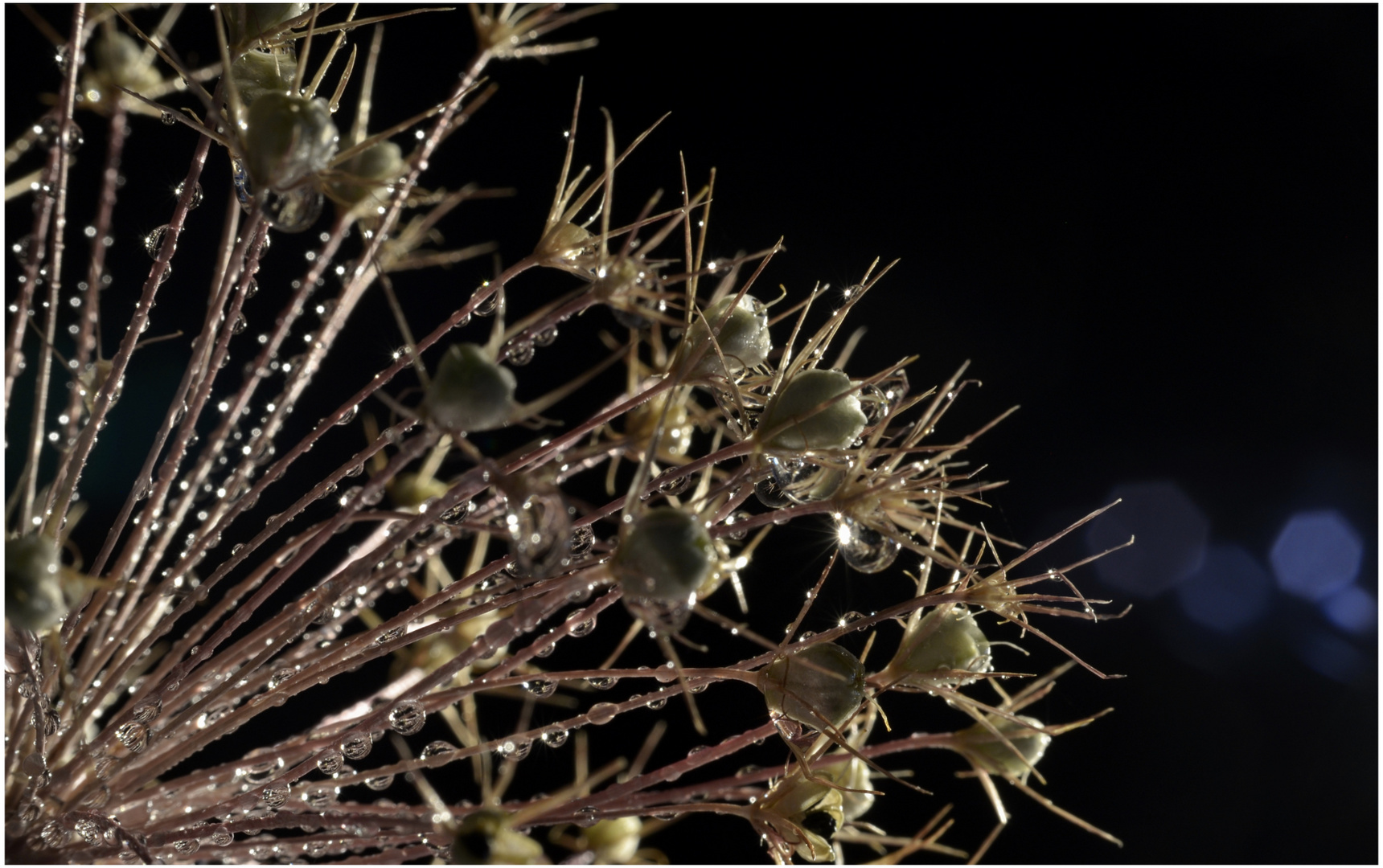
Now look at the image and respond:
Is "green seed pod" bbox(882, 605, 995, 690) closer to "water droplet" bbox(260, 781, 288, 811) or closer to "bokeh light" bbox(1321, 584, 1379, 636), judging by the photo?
"water droplet" bbox(260, 781, 288, 811)

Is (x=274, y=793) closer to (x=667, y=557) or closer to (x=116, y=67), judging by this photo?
(x=667, y=557)

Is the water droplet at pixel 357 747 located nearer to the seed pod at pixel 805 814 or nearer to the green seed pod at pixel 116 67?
the seed pod at pixel 805 814

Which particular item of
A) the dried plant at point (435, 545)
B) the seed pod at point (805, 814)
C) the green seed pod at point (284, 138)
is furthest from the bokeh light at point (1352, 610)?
the green seed pod at point (284, 138)

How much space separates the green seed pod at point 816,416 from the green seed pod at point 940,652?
9 centimetres

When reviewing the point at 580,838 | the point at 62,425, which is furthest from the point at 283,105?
the point at 580,838

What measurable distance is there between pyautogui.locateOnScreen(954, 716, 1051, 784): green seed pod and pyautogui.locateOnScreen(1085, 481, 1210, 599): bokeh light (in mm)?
418

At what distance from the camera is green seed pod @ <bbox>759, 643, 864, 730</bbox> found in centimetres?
33

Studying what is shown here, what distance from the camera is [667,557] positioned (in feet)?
0.89

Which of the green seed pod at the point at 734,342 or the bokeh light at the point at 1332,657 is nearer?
the green seed pod at the point at 734,342

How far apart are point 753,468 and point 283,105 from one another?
0.66ft

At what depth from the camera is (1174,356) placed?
76 centimetres

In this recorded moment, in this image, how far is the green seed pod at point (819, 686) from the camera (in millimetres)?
329

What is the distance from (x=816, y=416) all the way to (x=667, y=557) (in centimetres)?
9

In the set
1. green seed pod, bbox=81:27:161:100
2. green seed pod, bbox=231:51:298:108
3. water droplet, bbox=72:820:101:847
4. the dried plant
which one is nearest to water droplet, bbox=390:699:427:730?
the dried plant
